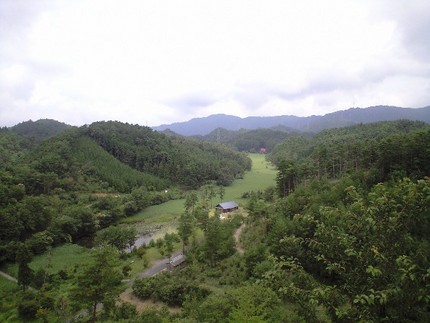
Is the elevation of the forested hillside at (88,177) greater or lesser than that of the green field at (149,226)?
greater

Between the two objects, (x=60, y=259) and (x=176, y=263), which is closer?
(x=176, y=263)

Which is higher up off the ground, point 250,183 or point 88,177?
point 88,177

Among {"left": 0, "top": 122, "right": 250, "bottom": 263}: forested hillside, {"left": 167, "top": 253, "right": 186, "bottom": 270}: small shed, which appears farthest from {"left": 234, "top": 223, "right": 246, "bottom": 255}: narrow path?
{"left": 0, "top": 122, "right": 250, "bottom": 263}: forested hillside

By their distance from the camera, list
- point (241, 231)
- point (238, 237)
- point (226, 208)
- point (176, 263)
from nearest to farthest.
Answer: point (176, 263) < point (238, 237) < point (241, 231) < point (226, 208)

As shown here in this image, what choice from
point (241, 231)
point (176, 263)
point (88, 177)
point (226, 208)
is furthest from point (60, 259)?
point (88, 177)

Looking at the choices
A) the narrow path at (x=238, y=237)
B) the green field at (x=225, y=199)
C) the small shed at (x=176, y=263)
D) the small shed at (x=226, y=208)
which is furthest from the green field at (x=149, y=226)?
the narrow path at (x=238, y=237)

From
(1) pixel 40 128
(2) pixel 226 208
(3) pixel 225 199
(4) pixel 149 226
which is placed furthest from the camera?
(1) pixel 40 128

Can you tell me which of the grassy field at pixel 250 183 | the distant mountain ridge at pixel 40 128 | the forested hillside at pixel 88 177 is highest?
the distant mountain ridge at pixel 40 128

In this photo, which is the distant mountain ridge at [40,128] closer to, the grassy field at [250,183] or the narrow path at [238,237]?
the grassy field at [250,183]

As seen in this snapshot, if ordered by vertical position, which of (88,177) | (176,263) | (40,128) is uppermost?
(40,128)

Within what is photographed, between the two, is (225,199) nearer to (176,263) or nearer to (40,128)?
(176,263)
